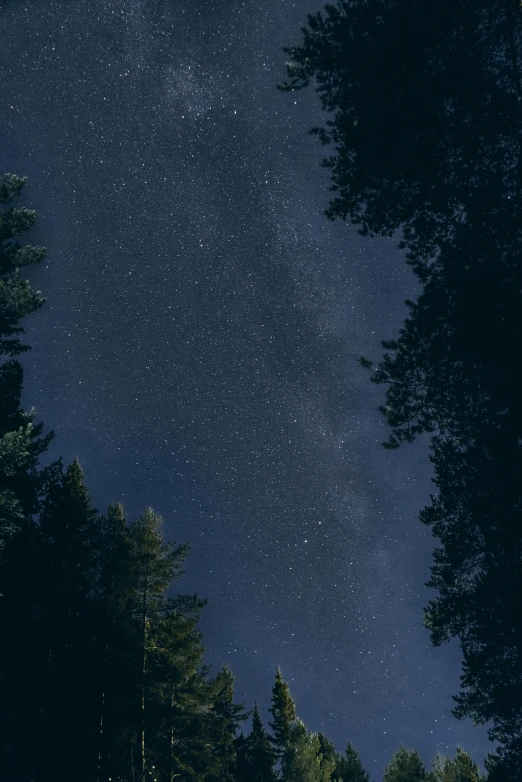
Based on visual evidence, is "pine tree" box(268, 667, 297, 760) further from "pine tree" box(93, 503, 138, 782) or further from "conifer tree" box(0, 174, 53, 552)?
"conifer tree" box(0, 174, 53, 552)

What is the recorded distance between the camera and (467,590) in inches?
431

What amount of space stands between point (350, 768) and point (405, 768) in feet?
28.6

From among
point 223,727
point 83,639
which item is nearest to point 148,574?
point 83,639

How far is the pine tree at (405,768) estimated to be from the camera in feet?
101

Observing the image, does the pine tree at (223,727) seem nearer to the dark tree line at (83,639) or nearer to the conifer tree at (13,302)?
the dark tree line at (83,639)

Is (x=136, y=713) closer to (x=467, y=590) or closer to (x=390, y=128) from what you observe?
(x=467, y=590)

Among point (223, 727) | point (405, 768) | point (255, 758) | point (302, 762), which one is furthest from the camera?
point (405, 768)

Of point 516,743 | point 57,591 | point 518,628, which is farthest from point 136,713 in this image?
point 518,628

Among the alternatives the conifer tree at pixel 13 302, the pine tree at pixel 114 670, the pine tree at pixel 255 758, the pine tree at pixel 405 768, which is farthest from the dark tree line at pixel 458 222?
the pine tree at pixel 405 768

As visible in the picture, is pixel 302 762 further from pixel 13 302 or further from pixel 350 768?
pixel 13 302

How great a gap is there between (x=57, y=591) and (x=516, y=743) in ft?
44.8

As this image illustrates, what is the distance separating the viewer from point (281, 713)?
1213 inches

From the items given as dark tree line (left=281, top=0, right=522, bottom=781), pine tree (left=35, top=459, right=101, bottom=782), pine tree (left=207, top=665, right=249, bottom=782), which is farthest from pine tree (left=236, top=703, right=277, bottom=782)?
dark tree line (left=281, top=0, right=522, bottom=781)

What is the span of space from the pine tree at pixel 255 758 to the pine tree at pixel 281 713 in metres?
0.77
